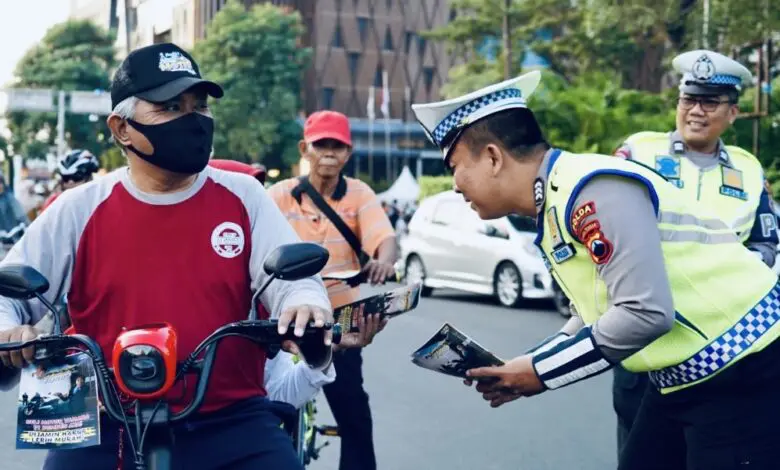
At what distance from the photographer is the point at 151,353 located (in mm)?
2785

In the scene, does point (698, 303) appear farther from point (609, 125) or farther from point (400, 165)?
point (400, 165)

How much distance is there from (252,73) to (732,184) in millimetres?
54093

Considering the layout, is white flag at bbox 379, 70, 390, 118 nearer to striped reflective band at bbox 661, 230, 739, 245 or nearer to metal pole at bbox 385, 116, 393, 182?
metal pole at bbox 385, 116, 393, 182

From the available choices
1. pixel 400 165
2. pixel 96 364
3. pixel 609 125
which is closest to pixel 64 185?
pixel 96 364

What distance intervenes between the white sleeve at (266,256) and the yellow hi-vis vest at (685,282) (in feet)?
2.16

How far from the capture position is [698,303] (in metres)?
3.13

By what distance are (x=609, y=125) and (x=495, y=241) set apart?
423cm

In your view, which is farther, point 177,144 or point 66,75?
point 66,75

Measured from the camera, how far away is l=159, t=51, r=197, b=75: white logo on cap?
3311mm

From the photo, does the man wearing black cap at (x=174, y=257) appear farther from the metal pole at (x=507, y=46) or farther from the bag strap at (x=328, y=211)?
the metal pole at (x=507, y=46)

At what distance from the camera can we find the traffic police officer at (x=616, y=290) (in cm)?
302

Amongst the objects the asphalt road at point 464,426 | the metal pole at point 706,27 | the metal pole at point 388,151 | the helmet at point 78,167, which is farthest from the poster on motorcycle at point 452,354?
the metal pole at point 388,151

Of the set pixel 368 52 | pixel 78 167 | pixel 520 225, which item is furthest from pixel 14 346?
pixel 368 52

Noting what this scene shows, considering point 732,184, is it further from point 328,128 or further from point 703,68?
point 328,128
